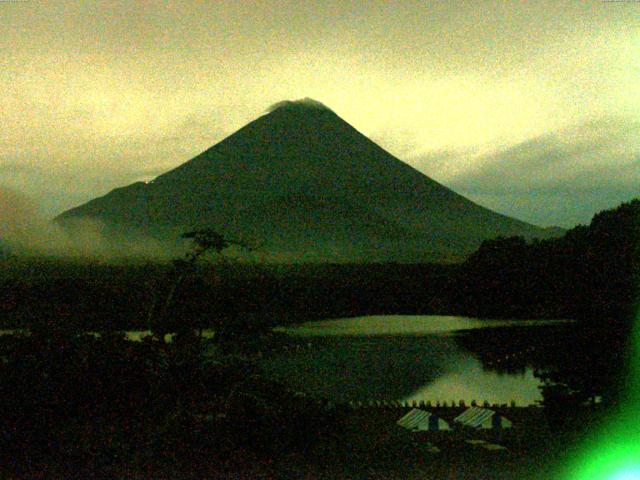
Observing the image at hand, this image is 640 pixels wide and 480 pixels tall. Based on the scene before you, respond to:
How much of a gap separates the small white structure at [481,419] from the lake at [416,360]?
9.38 ft

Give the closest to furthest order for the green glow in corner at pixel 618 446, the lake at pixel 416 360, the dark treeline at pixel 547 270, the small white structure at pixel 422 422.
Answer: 1. the green glow in corner at pixel 618 446
2. the small white structure at pixel 422 422
3. the lake at pixel 416 360
4. the dark treeline at pixel 547 270

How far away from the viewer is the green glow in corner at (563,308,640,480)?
7.61m

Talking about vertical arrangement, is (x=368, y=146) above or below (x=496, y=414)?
above

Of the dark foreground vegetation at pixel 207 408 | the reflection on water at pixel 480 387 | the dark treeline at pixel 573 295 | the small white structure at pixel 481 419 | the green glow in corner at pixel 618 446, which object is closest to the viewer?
the green glow in corner at pixel 618 446

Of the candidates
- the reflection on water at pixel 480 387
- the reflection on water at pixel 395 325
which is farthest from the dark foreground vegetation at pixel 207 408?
the reflection on water at pixel 395 325

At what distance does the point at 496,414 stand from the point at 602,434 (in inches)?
145

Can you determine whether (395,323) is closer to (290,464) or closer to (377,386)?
(377,386)

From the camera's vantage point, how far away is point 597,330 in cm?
874

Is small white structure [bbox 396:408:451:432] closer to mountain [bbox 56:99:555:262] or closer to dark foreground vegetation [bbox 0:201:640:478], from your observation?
dark foreground vegetation [bbox 0:201:640:478]

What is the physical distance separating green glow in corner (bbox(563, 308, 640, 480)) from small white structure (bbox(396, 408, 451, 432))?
3.90m

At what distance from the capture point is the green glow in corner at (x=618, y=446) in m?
7.61

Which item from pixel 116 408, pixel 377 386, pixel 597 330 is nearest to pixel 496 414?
pixel 597 330

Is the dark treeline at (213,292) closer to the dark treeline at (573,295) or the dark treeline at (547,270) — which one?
the dark treeline at (573,295)

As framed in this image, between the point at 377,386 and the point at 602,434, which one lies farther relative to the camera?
the point at 377,386
